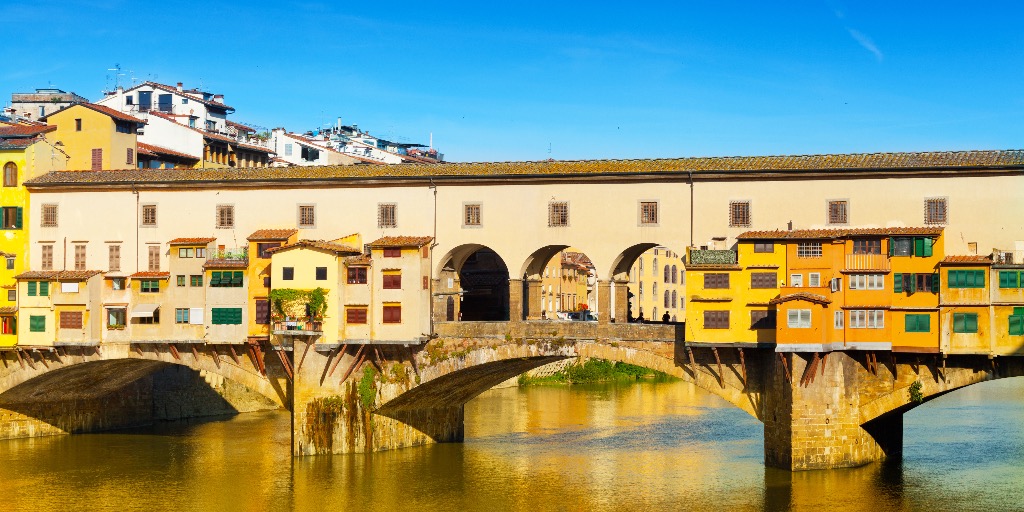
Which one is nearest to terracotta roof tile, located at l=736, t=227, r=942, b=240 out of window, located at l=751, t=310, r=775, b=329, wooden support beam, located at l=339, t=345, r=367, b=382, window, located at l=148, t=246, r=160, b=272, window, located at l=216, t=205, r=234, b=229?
window, located at l=751, t=310, r=775, b=329

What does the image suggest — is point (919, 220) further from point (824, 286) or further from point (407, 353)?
point (407, 353)

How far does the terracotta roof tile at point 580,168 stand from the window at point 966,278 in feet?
12.7

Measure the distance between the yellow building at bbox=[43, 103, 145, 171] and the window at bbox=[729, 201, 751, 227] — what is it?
30029mm

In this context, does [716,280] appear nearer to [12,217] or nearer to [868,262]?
[868,262]

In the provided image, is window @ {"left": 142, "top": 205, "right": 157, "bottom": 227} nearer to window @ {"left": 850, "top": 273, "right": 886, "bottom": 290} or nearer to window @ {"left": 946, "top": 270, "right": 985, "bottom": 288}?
window @ {"left": 850, "top": 273, "right": 886, "bottom": 290}

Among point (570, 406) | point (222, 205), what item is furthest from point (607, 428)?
point (222, 205)

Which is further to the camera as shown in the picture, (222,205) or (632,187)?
(222,205)

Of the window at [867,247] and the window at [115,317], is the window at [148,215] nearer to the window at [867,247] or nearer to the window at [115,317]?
the window at [115,317]

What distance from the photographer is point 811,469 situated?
46469mm

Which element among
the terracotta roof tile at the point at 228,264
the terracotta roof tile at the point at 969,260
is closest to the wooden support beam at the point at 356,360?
the terracotta roof tile at the point at 228,264

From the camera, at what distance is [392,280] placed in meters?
51.3

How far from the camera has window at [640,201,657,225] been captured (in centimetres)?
5031

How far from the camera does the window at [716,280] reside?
4753 centimetres

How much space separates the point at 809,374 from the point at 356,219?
61.4ft
